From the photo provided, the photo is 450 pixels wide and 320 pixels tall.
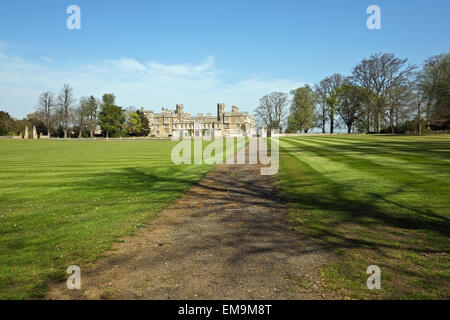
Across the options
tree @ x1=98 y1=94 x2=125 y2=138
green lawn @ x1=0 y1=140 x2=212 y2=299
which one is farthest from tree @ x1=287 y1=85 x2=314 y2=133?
green lawn @ x1=0 y1=140 x2=212 y2=299

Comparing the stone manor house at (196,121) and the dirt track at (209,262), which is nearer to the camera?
the dirt track at (209,262)

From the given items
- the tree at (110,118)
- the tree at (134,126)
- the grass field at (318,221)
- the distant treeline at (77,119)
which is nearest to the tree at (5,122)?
the distant treeline at (77,119)

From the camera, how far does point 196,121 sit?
11888 cm

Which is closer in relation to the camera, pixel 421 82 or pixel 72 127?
pixel 421 82

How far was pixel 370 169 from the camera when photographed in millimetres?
11367

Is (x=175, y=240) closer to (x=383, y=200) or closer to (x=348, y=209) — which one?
(x=348, y=209)

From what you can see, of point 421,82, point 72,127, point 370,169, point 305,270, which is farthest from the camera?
point 72,127

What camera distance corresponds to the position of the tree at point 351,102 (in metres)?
61.1

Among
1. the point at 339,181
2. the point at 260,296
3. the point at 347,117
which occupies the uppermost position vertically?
the point at 347,117

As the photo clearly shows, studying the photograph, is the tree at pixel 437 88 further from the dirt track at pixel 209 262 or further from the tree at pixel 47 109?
the tree at pixel 47 109

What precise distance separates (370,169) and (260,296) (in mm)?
10230

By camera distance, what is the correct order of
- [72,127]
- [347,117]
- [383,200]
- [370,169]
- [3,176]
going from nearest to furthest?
[383,200]
[370,169]
[3,176]
[347,117]
[72,127]

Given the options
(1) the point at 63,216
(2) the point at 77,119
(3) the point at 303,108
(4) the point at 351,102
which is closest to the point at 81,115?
(2) the point at 77,119

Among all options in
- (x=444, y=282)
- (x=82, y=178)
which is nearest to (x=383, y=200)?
(x=444, y=282)
